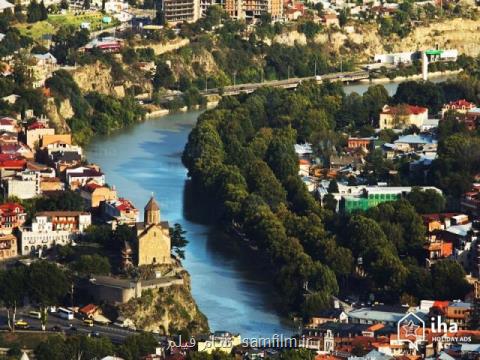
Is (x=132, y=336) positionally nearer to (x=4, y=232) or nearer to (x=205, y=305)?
(x=205, y=305)

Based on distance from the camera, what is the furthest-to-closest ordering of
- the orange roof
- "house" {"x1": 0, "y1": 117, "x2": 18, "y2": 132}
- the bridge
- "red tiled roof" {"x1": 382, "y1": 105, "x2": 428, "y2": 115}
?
the bridge
"red tiled roof" {"x1": 382, "y1": 105, "x2": 428, "y2": 115}
"house" {"x1": 0, "y1": 117, "x2": 18, "y2": 132}
the orange roof

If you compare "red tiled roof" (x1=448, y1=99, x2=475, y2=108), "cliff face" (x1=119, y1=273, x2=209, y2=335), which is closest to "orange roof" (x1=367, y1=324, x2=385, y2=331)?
"cliff face" (x1=119, y1=273, x2=209, y2=335)

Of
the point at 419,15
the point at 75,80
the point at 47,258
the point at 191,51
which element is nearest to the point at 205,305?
the point at 47,258

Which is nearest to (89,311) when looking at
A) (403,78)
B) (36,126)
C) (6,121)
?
(36,126)

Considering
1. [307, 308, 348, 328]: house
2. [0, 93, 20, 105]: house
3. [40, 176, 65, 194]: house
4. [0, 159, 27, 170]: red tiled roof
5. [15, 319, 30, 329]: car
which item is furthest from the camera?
[0, 93, 20, 105]: house

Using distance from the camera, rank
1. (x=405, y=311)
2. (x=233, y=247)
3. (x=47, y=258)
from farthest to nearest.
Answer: (x=233, y=247) < (x=47, y=258) < (x=405, y=311)

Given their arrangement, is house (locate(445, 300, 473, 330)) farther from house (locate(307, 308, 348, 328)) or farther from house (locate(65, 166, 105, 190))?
house (locate(65, 166, 105, 190))
